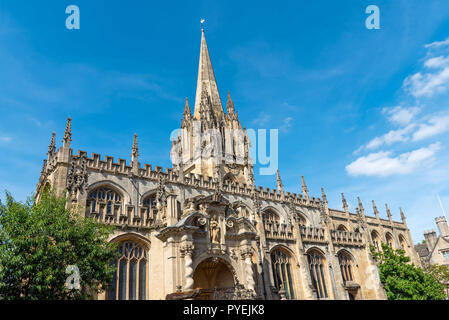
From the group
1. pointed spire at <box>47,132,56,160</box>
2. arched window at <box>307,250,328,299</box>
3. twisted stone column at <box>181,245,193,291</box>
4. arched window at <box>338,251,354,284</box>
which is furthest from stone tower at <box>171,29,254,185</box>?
twisted stone column at <box>181,245,193,291</box>

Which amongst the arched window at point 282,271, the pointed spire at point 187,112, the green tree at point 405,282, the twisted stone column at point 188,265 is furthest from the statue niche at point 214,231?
the pointed spire at point 187,112

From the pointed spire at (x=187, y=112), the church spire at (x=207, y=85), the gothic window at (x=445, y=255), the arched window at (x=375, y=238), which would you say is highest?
the church spire at (x=207, y=85)

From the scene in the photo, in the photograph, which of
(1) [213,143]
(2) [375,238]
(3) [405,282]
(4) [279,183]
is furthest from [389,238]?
(1) [213,143]

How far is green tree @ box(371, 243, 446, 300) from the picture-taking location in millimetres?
33125

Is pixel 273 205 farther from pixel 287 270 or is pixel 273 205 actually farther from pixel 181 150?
pixel 181 150

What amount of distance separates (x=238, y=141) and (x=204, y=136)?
526cm

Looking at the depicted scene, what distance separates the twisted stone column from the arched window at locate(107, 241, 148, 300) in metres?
5.34

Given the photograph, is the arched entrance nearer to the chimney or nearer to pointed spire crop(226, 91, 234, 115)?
pointed spire crop(226, 91, 234, 115)

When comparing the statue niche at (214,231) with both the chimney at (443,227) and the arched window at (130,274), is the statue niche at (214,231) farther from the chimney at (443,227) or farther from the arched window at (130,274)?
the chimney at (443,227)

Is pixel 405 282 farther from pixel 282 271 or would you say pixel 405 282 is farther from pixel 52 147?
pixel 52 147

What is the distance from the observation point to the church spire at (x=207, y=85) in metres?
52.5

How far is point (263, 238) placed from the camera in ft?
101

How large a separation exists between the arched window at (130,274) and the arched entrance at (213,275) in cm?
390
